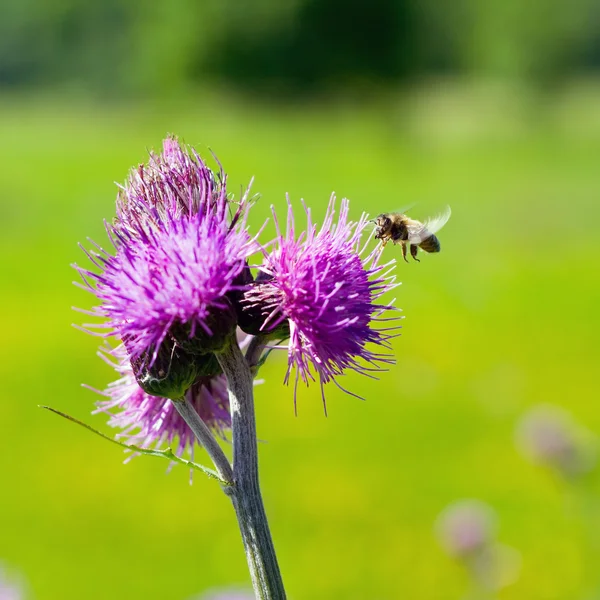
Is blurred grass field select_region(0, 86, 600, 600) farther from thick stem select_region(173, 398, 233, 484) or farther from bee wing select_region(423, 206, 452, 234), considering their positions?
bee wing select_region(423, 206, 452, 234)

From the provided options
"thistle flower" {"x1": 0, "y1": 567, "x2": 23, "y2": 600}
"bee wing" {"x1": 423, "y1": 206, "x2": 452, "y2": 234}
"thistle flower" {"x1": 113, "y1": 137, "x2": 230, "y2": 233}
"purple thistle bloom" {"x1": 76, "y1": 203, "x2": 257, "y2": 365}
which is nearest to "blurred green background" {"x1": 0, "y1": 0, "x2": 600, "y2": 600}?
"purple thistle bloom" {"x1": 76, "y1": 203, "x2": 257, "y2": 365}

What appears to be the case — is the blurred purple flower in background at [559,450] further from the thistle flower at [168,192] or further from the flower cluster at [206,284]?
the thistle flower at [168,192]

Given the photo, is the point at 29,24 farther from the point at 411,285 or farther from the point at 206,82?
the point at 411,285

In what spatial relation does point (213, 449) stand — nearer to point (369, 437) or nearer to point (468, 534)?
point (468, 534)

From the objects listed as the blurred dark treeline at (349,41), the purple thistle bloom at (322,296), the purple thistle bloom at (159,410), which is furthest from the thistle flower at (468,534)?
the blurred dark treeline at (349,41)

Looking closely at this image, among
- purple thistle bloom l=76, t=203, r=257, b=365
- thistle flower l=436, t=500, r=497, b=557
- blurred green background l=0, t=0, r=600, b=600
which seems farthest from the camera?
blurred green background l=0, t=0, r=600, b=600

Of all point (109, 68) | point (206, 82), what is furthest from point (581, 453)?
point (109, 68)

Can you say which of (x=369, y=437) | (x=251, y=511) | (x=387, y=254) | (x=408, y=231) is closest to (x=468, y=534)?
(x=408, y=231)
